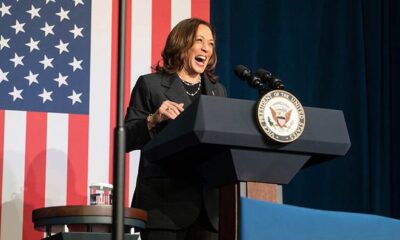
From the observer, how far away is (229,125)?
1.72 m

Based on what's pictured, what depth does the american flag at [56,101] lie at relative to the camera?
128 inches

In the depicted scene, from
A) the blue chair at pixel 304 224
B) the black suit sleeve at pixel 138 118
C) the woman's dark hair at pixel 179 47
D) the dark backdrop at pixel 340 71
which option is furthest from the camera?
the dark backdrop at pixel 340 71

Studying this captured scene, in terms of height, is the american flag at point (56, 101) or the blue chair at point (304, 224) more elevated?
the american flag at point (56, 101)

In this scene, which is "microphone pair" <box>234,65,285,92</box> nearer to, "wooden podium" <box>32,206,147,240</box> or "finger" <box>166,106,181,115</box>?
"finger" <box>166,106,181,115</box>

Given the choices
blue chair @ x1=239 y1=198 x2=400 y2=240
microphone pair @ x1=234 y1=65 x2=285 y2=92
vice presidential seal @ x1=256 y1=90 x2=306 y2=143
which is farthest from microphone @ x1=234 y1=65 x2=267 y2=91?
blue chair @ x1=239 y1=198 x2=400 y2=240

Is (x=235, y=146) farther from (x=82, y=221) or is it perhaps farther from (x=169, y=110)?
(x=82, y=221)

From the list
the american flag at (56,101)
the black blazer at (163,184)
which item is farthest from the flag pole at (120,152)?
the american flag at (56,101)

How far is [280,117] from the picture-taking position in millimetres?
1786

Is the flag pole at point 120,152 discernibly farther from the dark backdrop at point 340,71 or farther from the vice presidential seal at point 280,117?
the dark backdrop at point 340,71

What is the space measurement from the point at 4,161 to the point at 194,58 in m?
1.18

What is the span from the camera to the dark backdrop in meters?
4.04

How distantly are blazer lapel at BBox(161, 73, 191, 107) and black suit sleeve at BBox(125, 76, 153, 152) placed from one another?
7 centimetres

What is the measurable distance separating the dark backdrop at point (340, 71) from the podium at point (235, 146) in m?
2.05

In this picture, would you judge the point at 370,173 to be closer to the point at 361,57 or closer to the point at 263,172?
the point at 361,57
